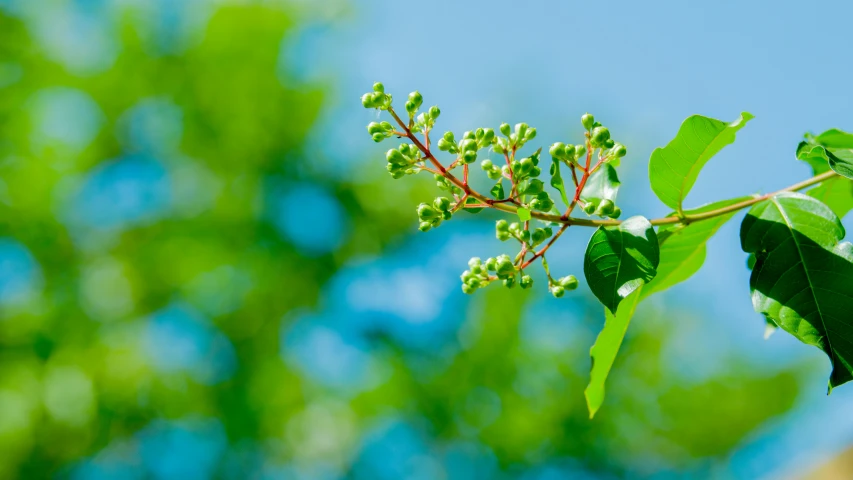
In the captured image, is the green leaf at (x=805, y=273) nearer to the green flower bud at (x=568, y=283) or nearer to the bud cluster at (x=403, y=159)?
the green flower bud at (x=568, y=283)

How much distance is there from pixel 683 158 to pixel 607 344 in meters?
0.34

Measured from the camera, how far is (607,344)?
3.62ft

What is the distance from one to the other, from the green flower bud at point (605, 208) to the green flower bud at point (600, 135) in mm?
94

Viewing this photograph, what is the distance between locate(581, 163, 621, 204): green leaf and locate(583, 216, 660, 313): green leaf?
154 millimetres

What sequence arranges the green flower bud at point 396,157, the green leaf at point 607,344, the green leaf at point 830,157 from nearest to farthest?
the green leaf at point 830,157 → the green flower bud at point 396,157 → the green leaf at point 607,344

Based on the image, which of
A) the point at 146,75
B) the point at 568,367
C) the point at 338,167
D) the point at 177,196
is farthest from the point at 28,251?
the point at 568,367

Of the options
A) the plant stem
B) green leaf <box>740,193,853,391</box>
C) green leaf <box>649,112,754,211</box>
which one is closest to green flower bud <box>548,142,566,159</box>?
the plant stem

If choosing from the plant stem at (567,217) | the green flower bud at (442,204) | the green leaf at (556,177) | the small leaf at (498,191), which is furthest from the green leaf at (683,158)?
the green flower bud at (442,204)

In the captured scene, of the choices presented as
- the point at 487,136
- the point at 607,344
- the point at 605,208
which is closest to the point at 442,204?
A: the point at 487,136

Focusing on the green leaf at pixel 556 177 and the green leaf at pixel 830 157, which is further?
the green leaf at pixel 556 177

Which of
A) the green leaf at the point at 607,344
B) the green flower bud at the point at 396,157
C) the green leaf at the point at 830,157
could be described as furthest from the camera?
the green leaf at the point at 607,344

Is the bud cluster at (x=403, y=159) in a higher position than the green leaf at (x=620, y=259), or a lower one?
higher

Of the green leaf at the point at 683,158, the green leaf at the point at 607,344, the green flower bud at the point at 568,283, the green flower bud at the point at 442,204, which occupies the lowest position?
the green leaf at the point at 607,344

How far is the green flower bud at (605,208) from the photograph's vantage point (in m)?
0.99
